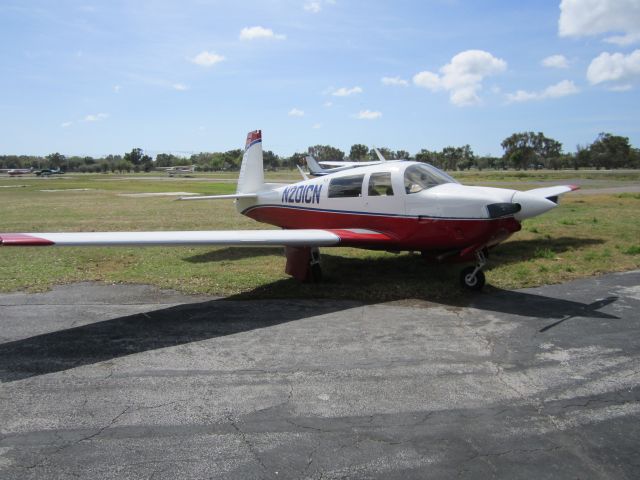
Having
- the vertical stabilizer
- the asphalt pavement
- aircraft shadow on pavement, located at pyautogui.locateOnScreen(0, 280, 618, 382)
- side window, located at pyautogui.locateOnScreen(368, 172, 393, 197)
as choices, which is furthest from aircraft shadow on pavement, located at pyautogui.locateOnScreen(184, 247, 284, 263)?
side window, located at pyautogui.locateOnScreen(368, 172, 393, 197)

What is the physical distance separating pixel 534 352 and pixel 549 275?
4.20 metres

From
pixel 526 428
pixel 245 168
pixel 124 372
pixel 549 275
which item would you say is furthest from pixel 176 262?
pixel 526 428

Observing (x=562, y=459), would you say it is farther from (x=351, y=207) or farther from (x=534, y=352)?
(x=351, y=207)

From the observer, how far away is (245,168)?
515 inches

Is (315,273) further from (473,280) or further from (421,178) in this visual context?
(473,280)

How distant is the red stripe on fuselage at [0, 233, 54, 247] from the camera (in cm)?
602

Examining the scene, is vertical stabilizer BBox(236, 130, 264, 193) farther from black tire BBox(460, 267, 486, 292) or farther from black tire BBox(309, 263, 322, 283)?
black tire BBox(460, 267, 486, 292)

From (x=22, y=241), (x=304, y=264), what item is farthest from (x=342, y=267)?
(x=22, y=241)

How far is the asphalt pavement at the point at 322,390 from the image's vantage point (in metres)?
3.67

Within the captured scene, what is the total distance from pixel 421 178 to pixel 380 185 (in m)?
0.77

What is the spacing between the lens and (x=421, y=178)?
8.71 meters

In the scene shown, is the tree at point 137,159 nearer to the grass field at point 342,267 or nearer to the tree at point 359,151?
the tree at point 359,151

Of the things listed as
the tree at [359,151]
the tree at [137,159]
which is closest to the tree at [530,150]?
the tree at [359,151]

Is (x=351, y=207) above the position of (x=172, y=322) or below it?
above
